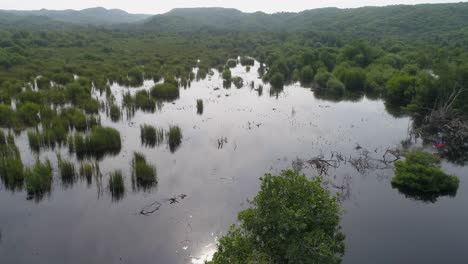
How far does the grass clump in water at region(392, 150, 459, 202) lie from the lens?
1988cm

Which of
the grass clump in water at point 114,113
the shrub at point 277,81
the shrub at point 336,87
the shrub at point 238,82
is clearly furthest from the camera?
the shrub at point 277,81

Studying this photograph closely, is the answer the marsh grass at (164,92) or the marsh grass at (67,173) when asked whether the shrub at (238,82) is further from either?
the marsh grass at (67,173)

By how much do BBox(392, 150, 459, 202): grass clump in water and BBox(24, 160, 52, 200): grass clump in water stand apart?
65.6 feet

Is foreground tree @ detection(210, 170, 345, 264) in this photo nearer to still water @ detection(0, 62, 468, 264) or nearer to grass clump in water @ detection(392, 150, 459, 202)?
still water @ detection(0, 62, 468, 264)

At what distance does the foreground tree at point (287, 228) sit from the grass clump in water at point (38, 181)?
12565mm

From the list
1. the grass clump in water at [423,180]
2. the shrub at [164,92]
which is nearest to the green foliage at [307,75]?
the shrub at [164,92]

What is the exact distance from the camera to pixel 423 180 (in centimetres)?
1988

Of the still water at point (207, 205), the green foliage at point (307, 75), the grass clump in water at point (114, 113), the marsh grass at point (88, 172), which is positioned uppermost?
the green foliage at point (307, 75)

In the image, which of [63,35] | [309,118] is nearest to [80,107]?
[309,118]

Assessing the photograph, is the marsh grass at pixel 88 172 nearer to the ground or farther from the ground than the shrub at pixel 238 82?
nearer to the ground

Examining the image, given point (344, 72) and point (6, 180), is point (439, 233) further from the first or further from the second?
point (344, 72)

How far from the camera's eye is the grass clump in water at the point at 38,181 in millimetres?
18656

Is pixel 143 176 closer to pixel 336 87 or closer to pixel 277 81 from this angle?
pixel 336 87

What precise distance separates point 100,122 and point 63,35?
8040 centimetres
